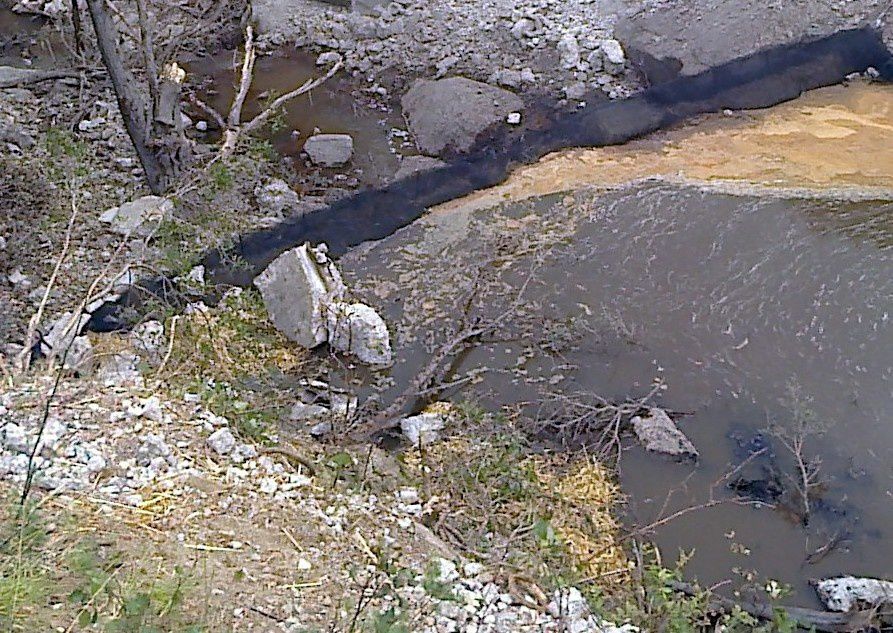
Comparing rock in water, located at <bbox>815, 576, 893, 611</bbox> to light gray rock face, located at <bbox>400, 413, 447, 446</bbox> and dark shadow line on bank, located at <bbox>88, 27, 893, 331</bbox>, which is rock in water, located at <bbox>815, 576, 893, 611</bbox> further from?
dark shadow line on bank, located at <bbox>88, 27, 893, 331</bbox>

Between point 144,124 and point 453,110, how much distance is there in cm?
176

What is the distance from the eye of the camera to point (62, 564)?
196 cm

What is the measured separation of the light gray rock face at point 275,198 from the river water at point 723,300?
20.0 inches

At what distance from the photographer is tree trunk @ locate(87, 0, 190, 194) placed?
423 centimetres

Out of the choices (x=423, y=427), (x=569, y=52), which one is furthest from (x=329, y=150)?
(x=423, y=427)

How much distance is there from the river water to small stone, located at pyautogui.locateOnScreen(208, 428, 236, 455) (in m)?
1.27

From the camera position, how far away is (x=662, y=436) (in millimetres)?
3467

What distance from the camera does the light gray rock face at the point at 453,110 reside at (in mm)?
5289

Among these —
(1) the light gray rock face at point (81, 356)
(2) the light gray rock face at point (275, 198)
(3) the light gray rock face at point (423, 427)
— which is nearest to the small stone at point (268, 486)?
(1) the light gray rock face at point (81, 356)

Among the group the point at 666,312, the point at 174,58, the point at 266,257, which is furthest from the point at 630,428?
the point at 174,58

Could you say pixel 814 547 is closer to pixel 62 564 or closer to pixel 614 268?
pixel 614 268

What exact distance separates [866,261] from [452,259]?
185cm

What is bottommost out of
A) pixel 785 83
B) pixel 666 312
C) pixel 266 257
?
pixel 266 257

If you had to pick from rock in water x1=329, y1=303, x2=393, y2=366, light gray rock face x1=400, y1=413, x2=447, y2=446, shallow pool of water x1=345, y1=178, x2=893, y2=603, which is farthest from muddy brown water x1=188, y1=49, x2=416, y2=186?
light gray rock face x1=400, y1=413, x2=447, y2=446
